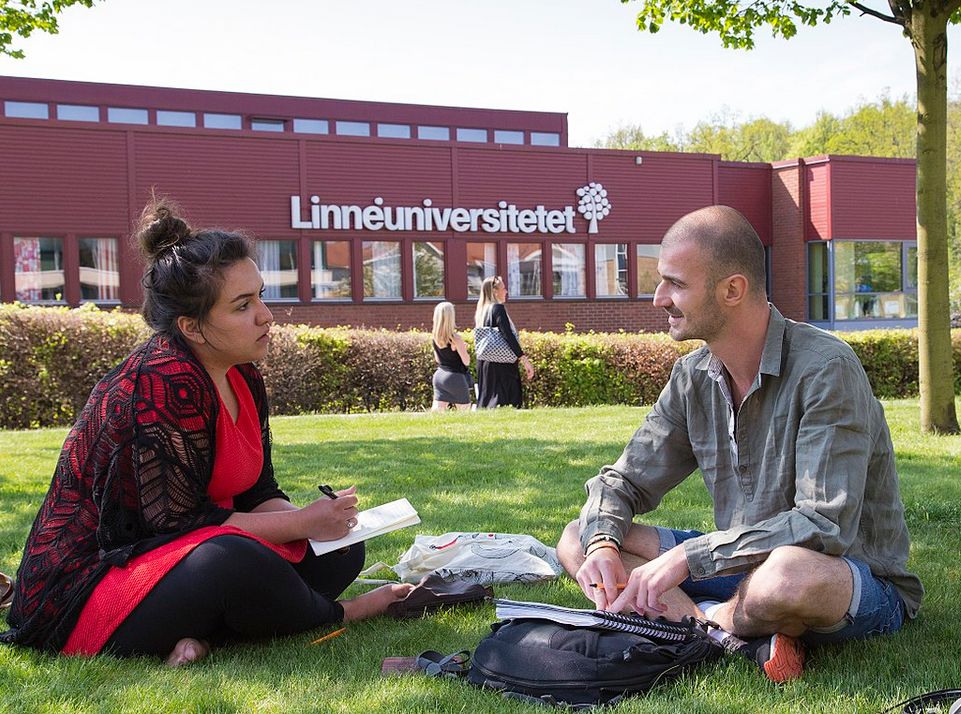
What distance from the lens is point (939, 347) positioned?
900 centimetres

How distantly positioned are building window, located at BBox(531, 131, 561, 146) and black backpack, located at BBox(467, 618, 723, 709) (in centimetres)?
4537

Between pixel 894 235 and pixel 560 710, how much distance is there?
30177mm

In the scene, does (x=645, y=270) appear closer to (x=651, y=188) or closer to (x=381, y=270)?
(x=651, y=188)

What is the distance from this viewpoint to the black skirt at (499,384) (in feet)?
43.6

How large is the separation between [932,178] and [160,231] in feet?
24.2

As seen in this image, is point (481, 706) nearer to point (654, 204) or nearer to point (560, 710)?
point (560, 710)

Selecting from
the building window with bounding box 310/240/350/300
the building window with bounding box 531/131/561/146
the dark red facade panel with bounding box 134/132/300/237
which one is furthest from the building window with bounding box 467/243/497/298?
the building window with bounding box 531/131/561/146

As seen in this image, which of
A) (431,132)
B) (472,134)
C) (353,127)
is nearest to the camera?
(353,127)

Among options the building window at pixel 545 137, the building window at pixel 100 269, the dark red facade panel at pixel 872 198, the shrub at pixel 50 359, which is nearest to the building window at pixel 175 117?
the building window at pixel 545 137

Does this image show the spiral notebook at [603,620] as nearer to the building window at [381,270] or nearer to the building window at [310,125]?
the building window at [381,270]

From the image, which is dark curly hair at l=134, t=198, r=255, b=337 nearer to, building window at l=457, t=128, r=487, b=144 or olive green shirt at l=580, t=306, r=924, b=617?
olive green shirt at l=580, t=306, r=924, b=617

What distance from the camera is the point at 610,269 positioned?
90.6 feet

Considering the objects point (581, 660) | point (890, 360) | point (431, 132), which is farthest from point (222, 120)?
point (581, 660)

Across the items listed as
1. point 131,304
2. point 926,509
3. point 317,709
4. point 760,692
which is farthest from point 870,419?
point 131,304
